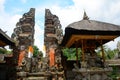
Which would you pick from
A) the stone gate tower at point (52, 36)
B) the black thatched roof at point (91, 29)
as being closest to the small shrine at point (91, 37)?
the black thatched roof at point (91, 29)

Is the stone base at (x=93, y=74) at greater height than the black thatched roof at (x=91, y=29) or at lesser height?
lesser

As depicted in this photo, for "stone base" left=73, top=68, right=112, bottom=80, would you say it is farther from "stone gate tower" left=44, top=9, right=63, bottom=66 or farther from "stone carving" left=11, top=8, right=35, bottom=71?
"stone carving" left=11, top=8, right=35, bottom=71

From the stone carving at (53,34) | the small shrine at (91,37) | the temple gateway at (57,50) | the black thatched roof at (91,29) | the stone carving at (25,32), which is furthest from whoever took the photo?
the stone carving at (25,32)

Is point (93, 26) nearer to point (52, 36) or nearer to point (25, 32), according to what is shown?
point (52, 36)

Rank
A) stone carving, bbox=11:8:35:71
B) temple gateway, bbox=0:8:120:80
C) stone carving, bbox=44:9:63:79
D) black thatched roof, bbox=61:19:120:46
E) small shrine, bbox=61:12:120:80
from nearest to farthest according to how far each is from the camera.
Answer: black thatched roof, bbox=61:19:120:46, small shrine, bbox=61:12:120:80, temple gateway, bbox=0:8:120:80, stone carving, bbox=44:9:63:79, stone carving, bbox=11:8:35:71

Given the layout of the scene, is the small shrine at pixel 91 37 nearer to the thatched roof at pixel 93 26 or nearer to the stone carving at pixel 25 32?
the thatched roof at pixel 93 26

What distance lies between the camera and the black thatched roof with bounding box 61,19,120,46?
9.80m

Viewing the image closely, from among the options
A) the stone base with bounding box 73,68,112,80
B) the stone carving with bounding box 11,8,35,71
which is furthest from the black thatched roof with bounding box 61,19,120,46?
the stone carving with bounding box 11,8,35,71

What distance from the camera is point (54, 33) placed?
16.7m

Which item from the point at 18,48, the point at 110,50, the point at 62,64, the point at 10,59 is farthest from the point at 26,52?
the point at 110,50

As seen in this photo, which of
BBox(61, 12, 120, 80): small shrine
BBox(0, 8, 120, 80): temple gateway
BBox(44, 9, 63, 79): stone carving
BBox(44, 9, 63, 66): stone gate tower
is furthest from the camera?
BBox(44, 9, 63, 79): stone carving

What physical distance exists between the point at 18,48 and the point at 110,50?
20777 millimetres

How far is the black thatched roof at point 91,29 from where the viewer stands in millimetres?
9801

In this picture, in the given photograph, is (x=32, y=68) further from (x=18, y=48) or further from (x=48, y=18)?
(x=48, y=18)
